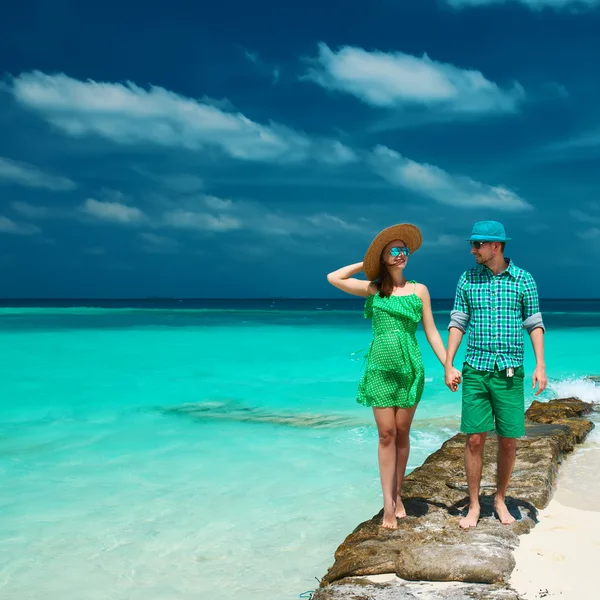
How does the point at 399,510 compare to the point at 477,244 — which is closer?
the point at 477,244

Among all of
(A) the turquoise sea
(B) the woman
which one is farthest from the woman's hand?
(A) the turquoise sea

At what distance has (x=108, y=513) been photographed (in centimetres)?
568

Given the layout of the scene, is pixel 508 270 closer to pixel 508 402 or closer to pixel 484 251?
pixel 484 251

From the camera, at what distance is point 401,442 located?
4.08 metres

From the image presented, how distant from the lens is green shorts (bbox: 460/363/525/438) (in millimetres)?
3803

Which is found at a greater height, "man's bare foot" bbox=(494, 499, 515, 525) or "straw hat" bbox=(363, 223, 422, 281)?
"straw hat" bbox=(363, 223, 422, 281)

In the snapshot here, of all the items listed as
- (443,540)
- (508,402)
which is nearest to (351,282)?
(508,402)

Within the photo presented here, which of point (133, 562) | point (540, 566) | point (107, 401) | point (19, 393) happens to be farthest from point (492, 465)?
point (19, 393)

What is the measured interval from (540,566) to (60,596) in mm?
2981

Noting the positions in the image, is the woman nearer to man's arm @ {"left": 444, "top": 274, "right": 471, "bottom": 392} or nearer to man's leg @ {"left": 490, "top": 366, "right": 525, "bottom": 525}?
man's arm @ {"left": 444, "top": 274, "right": 471, "bottom": 392}

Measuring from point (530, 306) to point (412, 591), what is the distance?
1717mm

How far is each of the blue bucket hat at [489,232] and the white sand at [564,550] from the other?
1.78 metres

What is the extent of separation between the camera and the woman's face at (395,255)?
3.97 m

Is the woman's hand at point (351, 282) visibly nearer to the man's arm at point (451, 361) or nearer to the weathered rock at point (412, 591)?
the man's arm at point (451, 361)
